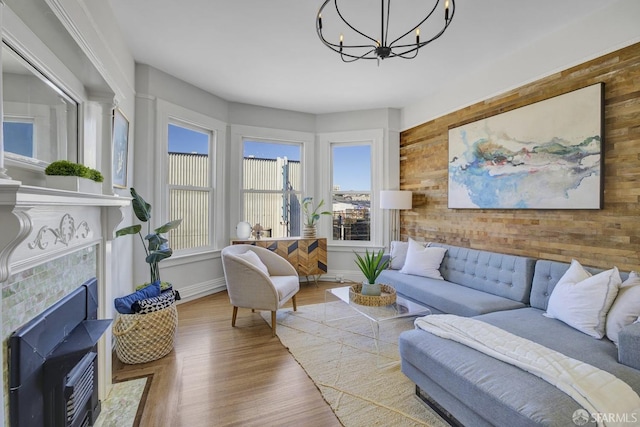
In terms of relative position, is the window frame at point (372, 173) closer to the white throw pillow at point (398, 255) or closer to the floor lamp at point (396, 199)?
the floor lamp at point (396, 199)

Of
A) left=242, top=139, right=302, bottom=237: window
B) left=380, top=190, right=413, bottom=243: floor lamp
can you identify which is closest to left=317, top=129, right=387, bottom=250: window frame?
left=242, top=139, right=302, bottom=237: window

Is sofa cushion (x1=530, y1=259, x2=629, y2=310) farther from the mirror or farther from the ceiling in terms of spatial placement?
the mirror

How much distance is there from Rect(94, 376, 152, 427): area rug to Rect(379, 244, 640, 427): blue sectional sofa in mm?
1721

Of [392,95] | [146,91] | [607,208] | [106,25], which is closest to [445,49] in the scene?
[392,95]

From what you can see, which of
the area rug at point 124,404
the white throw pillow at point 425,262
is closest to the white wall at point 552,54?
the white throw pillow at point 425,262

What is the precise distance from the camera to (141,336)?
88.7 inches

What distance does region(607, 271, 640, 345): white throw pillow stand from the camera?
1.73 m

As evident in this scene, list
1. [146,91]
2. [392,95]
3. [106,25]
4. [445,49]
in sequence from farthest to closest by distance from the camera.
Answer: [392,95] → [146,91] → [445,49] → [106,25]

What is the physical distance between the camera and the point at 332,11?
234 cm

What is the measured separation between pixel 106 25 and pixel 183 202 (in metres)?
2.08

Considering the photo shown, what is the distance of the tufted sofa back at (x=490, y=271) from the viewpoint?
2.58 meters

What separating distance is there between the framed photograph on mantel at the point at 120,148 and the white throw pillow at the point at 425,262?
317cm

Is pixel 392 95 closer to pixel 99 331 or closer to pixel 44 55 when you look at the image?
pixel 44 55

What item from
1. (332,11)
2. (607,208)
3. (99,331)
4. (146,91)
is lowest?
(99,331)
